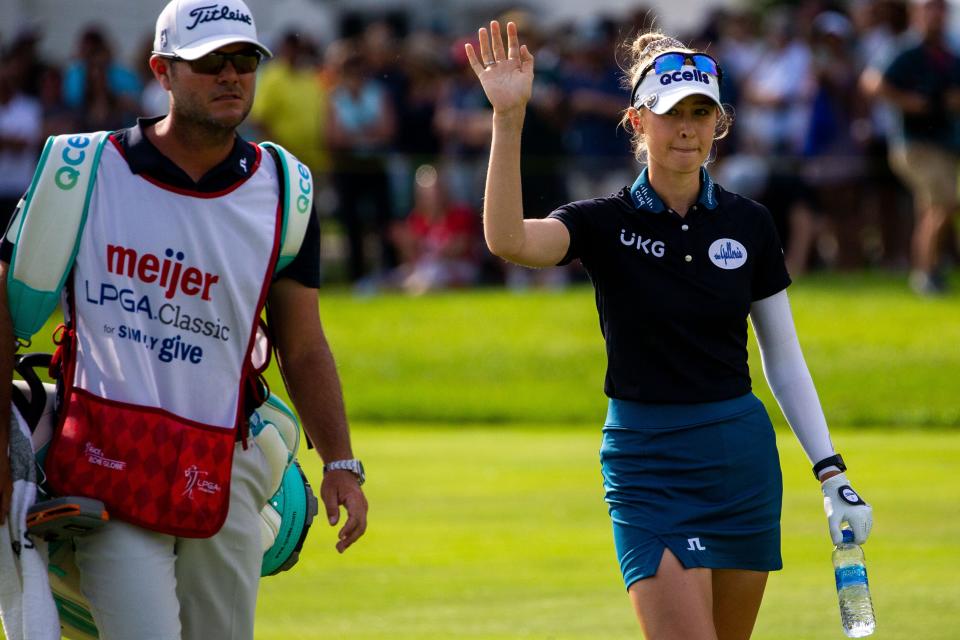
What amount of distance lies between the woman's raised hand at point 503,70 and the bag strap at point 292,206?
1.88ft

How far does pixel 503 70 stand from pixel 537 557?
14.7 feet

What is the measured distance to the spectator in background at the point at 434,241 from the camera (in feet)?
66.7

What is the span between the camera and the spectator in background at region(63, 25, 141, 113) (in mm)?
19422

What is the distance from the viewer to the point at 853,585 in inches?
203

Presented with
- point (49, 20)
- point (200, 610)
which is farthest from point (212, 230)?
point (49, 20)

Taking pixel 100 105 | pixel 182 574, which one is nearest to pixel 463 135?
pixel 100 105

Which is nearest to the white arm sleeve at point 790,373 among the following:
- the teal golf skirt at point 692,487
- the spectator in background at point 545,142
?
the teal golf skirt at point 692,487

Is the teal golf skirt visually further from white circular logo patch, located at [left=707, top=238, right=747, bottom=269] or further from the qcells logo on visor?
the qcells logo on visor

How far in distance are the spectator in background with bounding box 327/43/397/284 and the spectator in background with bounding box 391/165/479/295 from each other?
1.35 ft

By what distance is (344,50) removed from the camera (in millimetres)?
22203

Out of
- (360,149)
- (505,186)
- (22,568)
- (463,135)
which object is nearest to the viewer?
(22,568)

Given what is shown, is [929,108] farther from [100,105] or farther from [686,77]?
[686,77]

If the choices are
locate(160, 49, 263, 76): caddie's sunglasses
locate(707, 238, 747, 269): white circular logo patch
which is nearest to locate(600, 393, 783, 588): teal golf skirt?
locate(707, 238, 747, 269): white circular logo patch

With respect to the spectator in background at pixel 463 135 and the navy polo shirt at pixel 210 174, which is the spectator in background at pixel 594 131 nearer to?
the spectator in background at pixel 463 135
